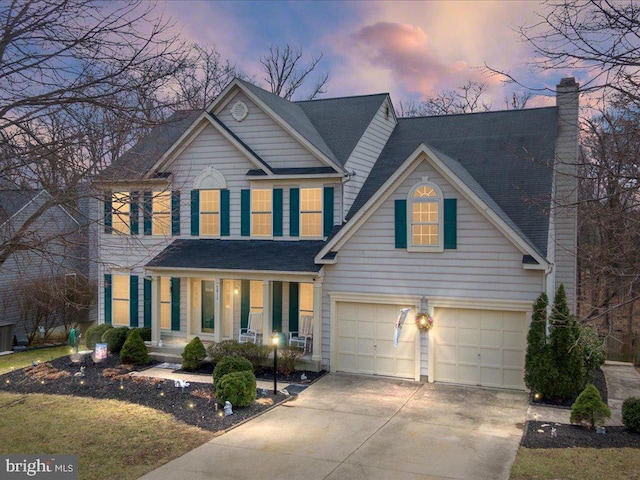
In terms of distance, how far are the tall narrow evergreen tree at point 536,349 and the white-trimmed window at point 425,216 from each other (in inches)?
119

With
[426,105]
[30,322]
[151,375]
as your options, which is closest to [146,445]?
[151,375]

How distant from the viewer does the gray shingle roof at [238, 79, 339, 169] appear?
1884 cm

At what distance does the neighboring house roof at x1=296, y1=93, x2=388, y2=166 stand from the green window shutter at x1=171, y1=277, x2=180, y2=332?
7.18 meters

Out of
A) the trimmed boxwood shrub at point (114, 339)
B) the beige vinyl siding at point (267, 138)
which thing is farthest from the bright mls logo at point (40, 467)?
the beige vinyl siding at point (267, 138)

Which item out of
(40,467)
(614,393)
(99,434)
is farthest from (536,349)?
(40,467)

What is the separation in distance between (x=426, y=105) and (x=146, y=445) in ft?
108

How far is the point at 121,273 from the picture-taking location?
2130 centimetres

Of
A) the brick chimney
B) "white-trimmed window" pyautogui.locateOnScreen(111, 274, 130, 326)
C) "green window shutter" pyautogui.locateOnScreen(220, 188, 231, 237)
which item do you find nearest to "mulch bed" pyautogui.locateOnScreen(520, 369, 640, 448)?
the brick chimney

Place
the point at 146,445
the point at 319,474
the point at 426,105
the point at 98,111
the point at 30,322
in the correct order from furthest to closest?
the point at 426,105 → the point at 30,322 → the point at 146,445 → the point at 319,474 → the point at 98,111

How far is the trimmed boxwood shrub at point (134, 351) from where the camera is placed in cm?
1792

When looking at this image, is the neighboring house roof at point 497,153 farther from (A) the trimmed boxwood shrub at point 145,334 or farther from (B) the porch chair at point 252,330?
(A) the trimmed boxwood shrub at point 145,334

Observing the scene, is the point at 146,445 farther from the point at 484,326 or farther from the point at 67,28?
the point at 484,326

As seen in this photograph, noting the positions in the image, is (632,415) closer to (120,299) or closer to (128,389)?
(128,389)

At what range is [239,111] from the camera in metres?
19.6
